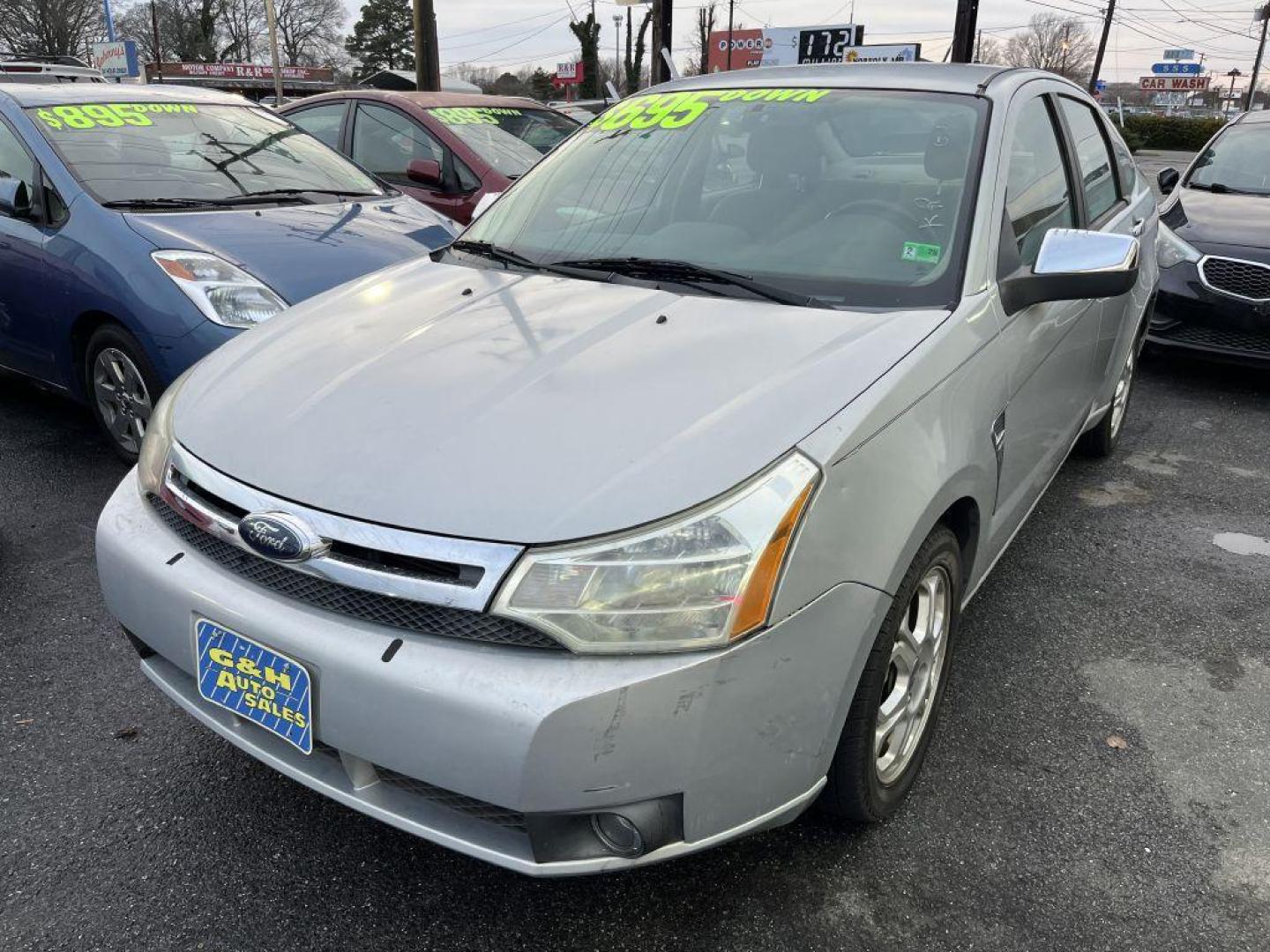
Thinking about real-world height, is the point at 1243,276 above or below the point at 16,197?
below

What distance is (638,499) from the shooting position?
162 centimetres

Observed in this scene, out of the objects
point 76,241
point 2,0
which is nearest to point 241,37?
point 2,0

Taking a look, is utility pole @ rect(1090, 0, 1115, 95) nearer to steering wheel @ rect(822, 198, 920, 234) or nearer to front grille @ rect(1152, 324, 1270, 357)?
front grille @ rect(1152, 324, 1270, 357)

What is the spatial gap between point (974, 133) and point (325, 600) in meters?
2.02

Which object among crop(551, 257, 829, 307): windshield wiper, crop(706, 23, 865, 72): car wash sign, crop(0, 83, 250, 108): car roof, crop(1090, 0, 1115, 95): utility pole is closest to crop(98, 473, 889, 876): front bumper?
crop(551, 257, 829, 307): windshield wiper

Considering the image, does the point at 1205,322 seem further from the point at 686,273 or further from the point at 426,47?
the point at 426,47

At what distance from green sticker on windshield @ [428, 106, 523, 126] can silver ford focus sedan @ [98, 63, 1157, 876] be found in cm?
414

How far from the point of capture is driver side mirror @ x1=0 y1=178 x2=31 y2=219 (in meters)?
4.11

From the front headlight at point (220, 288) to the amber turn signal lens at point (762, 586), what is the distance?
2755 millimetres

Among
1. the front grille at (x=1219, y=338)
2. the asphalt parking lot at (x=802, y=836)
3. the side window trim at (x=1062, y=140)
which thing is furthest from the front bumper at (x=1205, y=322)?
the asphalt parking lot at (x=802, y=836)

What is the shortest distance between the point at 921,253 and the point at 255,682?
1.74 m

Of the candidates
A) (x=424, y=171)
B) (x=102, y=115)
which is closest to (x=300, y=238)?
(x=102, y=115)

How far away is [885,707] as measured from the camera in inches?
81.5

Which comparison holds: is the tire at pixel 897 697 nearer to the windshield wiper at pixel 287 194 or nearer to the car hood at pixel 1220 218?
the windshield wiper at pixel 287 194
